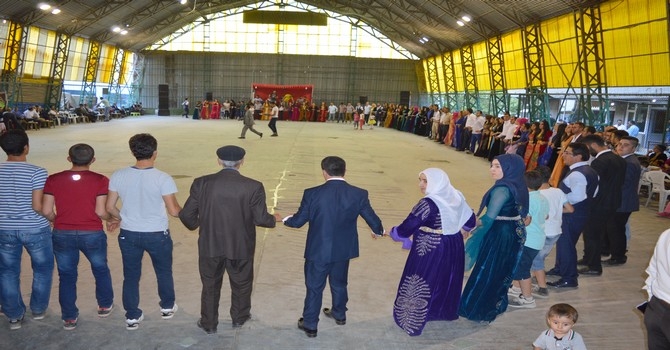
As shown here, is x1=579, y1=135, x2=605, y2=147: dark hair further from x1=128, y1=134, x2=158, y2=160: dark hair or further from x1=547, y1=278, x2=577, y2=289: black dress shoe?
x1=128, y1=134, x2=158, y2=160: dark hair

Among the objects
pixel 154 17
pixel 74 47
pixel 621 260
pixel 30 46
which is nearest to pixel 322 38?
pixel 154 17

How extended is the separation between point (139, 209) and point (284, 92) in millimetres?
31502

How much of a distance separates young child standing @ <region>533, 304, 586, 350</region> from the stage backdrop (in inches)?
1236

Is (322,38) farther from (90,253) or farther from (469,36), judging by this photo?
(90,253)

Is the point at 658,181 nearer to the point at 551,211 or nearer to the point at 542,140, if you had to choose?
the point at 542,140

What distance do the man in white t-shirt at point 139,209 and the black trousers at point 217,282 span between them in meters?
0.34

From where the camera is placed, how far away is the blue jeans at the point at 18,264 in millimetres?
3404

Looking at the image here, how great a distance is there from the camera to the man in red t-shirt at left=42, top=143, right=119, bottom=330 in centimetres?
332

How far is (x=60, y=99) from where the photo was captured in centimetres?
2434

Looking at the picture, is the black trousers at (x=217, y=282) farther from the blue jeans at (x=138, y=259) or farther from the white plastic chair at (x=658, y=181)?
the white plastic chair at (x=658, y=181)

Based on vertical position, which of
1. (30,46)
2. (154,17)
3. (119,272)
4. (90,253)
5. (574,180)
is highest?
(154,17)

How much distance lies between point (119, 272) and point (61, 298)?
1181 mm

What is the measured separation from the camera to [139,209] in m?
3.36

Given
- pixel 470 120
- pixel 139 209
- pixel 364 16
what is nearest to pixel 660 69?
pixel 470 120
